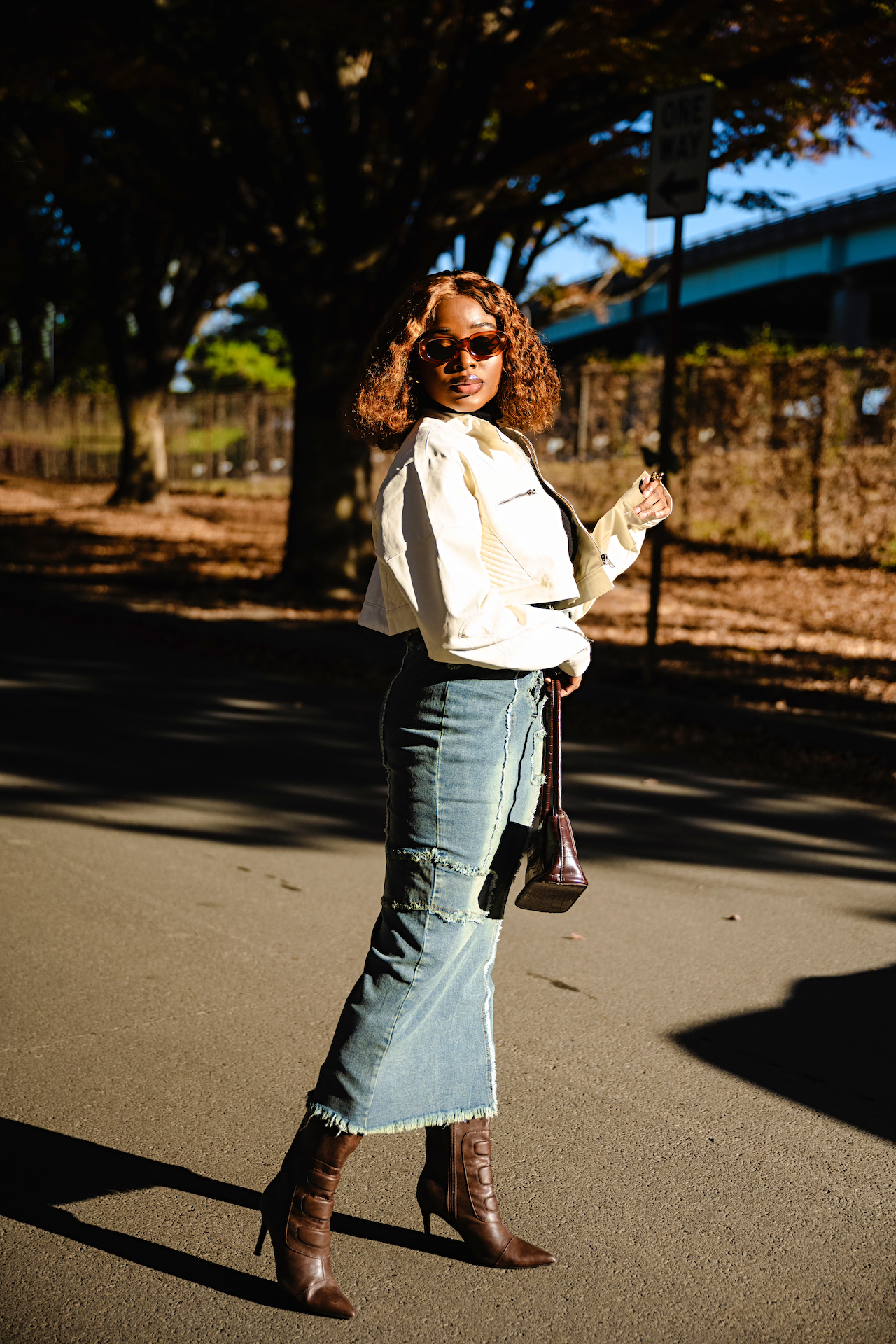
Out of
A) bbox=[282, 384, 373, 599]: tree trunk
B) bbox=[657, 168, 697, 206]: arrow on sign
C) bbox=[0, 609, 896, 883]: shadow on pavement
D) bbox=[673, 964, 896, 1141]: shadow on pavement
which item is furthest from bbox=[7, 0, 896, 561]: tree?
bbox=[673, 964, 896, 1141]: shadow on pavement

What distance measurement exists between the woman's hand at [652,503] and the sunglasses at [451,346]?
1.54ft

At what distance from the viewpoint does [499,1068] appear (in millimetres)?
3570

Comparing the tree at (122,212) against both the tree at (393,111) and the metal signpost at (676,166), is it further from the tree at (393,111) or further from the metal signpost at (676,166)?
the metal signpost at (676,166)

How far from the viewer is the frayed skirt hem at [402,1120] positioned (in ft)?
8.27

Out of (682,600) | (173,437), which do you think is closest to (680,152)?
(682,600)

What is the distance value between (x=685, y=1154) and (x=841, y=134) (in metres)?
13.6

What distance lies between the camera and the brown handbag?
2.55 meters

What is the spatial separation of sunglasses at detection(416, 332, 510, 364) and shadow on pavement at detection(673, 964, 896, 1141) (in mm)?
2179

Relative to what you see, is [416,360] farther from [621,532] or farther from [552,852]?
[552,852]

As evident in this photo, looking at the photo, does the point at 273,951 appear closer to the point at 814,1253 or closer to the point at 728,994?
the point at 728,994

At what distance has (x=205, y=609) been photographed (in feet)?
43.0

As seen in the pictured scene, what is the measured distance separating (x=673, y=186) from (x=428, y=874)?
7.06 metres

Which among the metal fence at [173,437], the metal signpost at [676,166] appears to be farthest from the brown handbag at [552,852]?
the metal fence at [173,437]

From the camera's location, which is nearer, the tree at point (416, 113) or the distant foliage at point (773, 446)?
the tree at point (416, 113)
